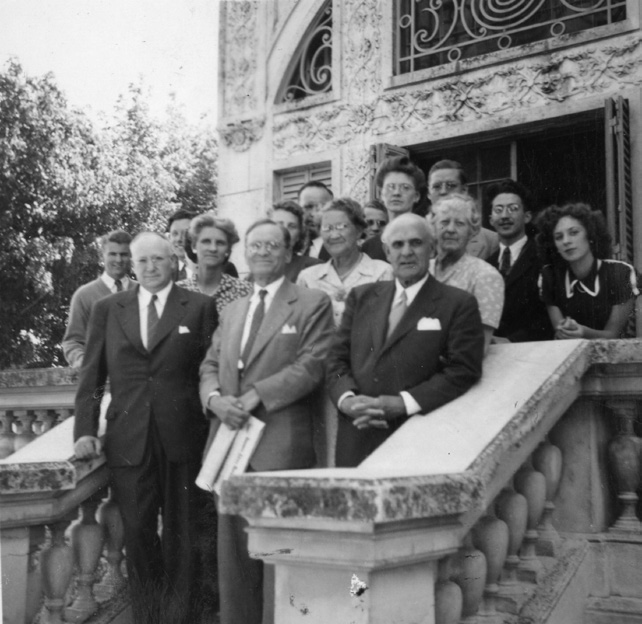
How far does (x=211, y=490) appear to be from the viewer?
423 centimetres

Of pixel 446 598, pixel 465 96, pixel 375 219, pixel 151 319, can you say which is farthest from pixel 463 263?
pixel 465 96

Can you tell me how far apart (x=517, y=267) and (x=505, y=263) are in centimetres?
47

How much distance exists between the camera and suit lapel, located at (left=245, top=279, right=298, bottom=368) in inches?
172

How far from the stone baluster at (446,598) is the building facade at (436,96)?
594 centimetres

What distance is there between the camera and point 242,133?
38.7 ft

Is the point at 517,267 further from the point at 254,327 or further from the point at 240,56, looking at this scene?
the point at 240,56

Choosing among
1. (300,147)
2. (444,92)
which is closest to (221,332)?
(444,92)

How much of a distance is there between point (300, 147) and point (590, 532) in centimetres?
802

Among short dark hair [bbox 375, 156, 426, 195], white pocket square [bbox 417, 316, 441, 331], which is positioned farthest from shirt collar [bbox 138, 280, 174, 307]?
short dark hair [bbox 375, 156, 426, 195]

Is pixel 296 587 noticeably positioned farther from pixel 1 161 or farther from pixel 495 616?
pixel 1 161

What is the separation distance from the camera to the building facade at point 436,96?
8.97 metres

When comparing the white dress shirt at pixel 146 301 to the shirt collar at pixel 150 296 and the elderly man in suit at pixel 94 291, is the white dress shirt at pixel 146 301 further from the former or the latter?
the elderly man in suit at pixel 94 291

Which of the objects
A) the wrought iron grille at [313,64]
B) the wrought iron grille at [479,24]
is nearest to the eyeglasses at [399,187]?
the wrought iron grille at [479,24]

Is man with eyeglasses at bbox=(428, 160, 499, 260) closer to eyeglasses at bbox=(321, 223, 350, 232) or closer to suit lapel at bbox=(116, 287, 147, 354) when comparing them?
eyeglasses at bbox=(321, 223, 350, 232)
